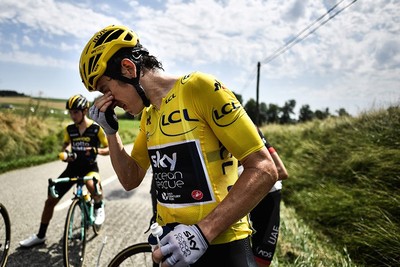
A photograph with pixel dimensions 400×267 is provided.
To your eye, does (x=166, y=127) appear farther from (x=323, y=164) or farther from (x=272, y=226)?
(x=323, y=164)

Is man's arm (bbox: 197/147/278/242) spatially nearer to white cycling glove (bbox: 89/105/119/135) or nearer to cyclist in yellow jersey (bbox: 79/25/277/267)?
cyclist in yellow jersey (bbox: 79/25/277/267)

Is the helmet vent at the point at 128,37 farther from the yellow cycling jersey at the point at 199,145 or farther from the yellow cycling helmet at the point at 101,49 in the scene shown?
the yellow cycling jersey at the point at 199,145

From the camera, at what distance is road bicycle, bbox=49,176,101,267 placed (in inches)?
157

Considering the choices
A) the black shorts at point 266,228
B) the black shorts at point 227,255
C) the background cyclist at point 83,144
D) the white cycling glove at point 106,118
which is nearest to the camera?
the black shorts at point 227,255

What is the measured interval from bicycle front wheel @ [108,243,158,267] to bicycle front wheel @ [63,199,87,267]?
1441 millimetres

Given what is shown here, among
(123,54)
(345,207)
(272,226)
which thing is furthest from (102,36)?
(345,207)

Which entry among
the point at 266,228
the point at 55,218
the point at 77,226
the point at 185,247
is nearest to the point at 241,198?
the point at 185,247

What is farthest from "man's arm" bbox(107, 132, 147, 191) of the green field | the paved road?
the green field

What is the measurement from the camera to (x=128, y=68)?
182 centimetres

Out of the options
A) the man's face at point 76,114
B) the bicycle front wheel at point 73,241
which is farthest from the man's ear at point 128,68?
the man's face at point 76,114

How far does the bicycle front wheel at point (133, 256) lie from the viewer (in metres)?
2.66

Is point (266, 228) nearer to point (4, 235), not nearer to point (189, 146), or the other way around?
point (189, 146)

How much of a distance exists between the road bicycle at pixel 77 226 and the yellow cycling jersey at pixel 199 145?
2.91 metres

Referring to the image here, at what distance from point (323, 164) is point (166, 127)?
23.5ft
